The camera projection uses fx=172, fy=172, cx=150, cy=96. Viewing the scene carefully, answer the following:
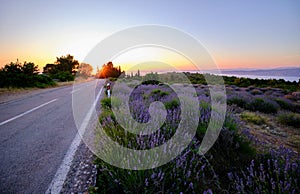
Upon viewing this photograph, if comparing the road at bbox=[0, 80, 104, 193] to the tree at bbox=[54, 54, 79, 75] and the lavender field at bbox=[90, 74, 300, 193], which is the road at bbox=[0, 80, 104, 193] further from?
the tree at bbox=[54, 54, 79, 75]

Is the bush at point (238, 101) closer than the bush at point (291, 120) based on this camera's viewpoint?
No

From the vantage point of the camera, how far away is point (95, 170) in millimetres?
2512

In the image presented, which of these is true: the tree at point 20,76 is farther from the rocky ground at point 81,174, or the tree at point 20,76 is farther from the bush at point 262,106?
the bush at point 262,106

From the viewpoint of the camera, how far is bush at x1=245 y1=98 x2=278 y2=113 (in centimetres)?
765

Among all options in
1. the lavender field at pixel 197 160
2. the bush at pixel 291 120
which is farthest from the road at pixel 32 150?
the bush at pixel 291 120

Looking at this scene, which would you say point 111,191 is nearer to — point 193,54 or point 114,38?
point 193,54

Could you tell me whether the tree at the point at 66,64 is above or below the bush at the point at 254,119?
above

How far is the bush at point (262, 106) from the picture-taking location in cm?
765

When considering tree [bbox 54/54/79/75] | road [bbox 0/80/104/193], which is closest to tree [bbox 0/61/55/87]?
road [bbox 0/80/104/193]

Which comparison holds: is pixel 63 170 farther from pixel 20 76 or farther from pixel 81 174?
pixel 20 76

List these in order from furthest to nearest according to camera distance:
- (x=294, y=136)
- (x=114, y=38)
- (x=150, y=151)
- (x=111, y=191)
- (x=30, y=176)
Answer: (x=114, y=38) → (x=294, y=136) → (x=30, y=176) → (x=150, y=151) → (x=111, y=191)

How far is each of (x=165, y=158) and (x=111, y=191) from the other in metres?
0.73

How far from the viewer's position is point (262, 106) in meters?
7.84

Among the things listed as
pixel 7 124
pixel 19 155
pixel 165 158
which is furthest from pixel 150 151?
pixel 7 124
